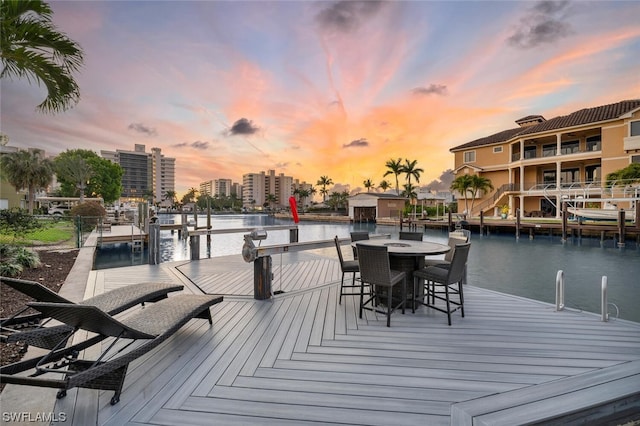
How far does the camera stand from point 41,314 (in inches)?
94.4

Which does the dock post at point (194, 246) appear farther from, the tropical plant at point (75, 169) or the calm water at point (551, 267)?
the tropical plant at point (75, 169)

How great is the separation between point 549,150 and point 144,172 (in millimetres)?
109195

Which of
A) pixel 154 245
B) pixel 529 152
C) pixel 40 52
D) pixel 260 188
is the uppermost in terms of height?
pixel 260 188

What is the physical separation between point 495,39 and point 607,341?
1233 cm

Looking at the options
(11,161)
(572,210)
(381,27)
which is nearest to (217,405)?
(381,27)

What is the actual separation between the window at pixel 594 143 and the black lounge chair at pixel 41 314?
104ft

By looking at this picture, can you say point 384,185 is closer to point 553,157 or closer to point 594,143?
point 553,157

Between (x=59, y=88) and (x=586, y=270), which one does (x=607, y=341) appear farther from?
(x=586, y=270)

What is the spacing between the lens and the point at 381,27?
11.3 meters

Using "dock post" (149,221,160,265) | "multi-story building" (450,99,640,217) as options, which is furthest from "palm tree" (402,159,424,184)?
"dock post" (149,221,160,265)

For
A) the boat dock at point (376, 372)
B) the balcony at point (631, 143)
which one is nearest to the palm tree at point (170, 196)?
the balcony at point (631, 143)

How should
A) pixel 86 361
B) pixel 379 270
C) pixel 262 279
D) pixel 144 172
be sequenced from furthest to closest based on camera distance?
pixel 144 172, pixel 262 279, pixel 379 270, pixel 86 361

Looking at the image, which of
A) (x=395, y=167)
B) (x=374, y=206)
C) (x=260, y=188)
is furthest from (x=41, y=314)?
(x=260, y=188)

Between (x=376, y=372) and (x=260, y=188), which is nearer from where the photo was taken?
(x=376, y=372)
